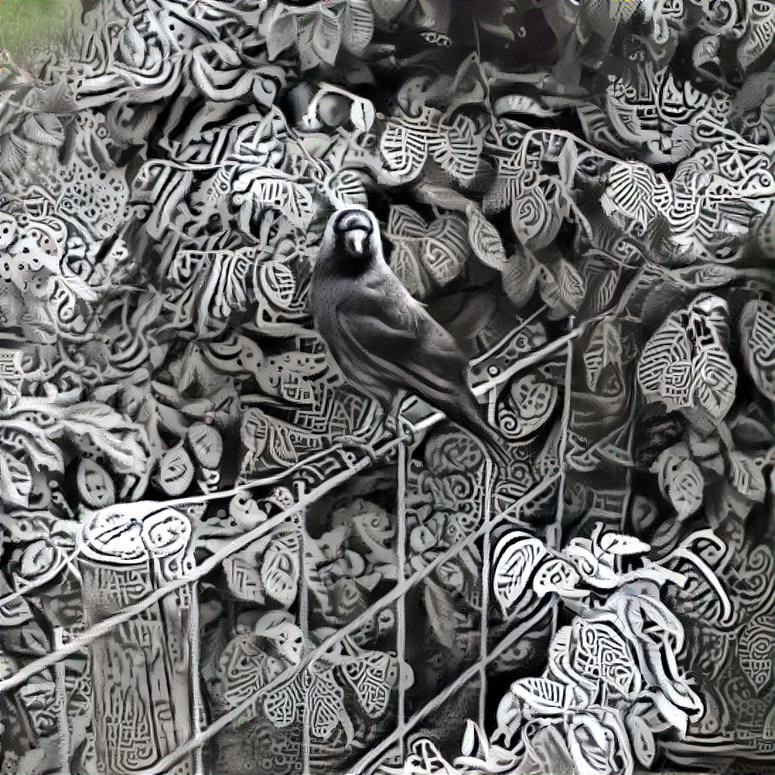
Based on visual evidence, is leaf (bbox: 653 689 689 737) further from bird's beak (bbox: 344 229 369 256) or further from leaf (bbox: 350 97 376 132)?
leaf (bbox: 350 97 376 132)

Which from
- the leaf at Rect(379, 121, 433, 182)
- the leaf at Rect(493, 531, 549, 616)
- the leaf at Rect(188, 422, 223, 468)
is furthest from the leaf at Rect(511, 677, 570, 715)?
the leaf at Rect(379, 121, 433, 182)

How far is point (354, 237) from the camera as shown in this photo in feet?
4.03

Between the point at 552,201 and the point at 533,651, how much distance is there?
0.67m

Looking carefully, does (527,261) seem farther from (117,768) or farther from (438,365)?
(117,768)

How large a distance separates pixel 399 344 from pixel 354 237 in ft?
0.55

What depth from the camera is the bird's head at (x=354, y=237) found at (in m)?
1.23

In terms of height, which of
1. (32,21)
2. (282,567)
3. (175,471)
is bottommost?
(282,567)

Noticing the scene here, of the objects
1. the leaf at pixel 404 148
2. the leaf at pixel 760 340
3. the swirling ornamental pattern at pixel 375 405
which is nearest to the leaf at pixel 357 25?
the swirling ornamental pattern at pixel 375 405

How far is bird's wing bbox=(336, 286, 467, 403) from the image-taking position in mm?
1243

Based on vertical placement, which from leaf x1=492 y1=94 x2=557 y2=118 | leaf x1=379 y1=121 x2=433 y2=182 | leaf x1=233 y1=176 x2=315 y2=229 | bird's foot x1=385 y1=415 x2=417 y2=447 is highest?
leaf x1=492 y1=94 x2=557 y2=118

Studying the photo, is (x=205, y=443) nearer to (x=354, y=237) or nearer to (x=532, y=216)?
(x=354, y=237)

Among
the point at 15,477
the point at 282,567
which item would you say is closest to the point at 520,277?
the point at 282,567

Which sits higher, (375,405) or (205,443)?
(375,405)

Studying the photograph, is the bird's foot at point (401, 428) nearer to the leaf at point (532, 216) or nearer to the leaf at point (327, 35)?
the leaf at point (532, 216)
